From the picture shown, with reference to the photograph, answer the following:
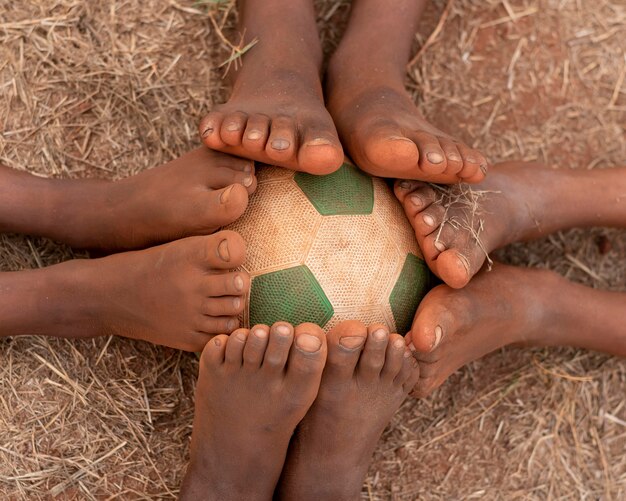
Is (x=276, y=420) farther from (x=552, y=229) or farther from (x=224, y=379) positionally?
(x=552, y=229)

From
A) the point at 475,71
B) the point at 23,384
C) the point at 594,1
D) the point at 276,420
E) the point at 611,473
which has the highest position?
the point at 594,1

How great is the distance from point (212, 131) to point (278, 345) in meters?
0.53

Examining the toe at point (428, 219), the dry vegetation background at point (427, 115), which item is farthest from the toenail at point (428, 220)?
the dry vegetation background at point (427, 115)

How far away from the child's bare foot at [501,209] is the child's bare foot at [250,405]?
38 centimetres

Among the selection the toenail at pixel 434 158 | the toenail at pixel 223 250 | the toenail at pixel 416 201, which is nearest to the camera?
the toenail at pixel 223 250

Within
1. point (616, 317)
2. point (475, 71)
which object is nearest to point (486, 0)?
point (475, 71)

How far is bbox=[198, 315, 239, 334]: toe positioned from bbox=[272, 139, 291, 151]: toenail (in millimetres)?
408

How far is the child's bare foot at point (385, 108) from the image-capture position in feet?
6.22

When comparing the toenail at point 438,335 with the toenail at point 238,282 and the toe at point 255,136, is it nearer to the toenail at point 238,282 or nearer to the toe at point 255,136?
the toenail at point 238,282

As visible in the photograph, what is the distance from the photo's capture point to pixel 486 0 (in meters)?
2.70

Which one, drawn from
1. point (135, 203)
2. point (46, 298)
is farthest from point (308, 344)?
point (46, 298)

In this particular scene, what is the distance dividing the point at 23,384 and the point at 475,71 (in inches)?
66.8

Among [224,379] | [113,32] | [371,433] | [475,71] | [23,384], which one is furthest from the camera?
[475,71]

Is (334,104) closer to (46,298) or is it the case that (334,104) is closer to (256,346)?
(256,346)
